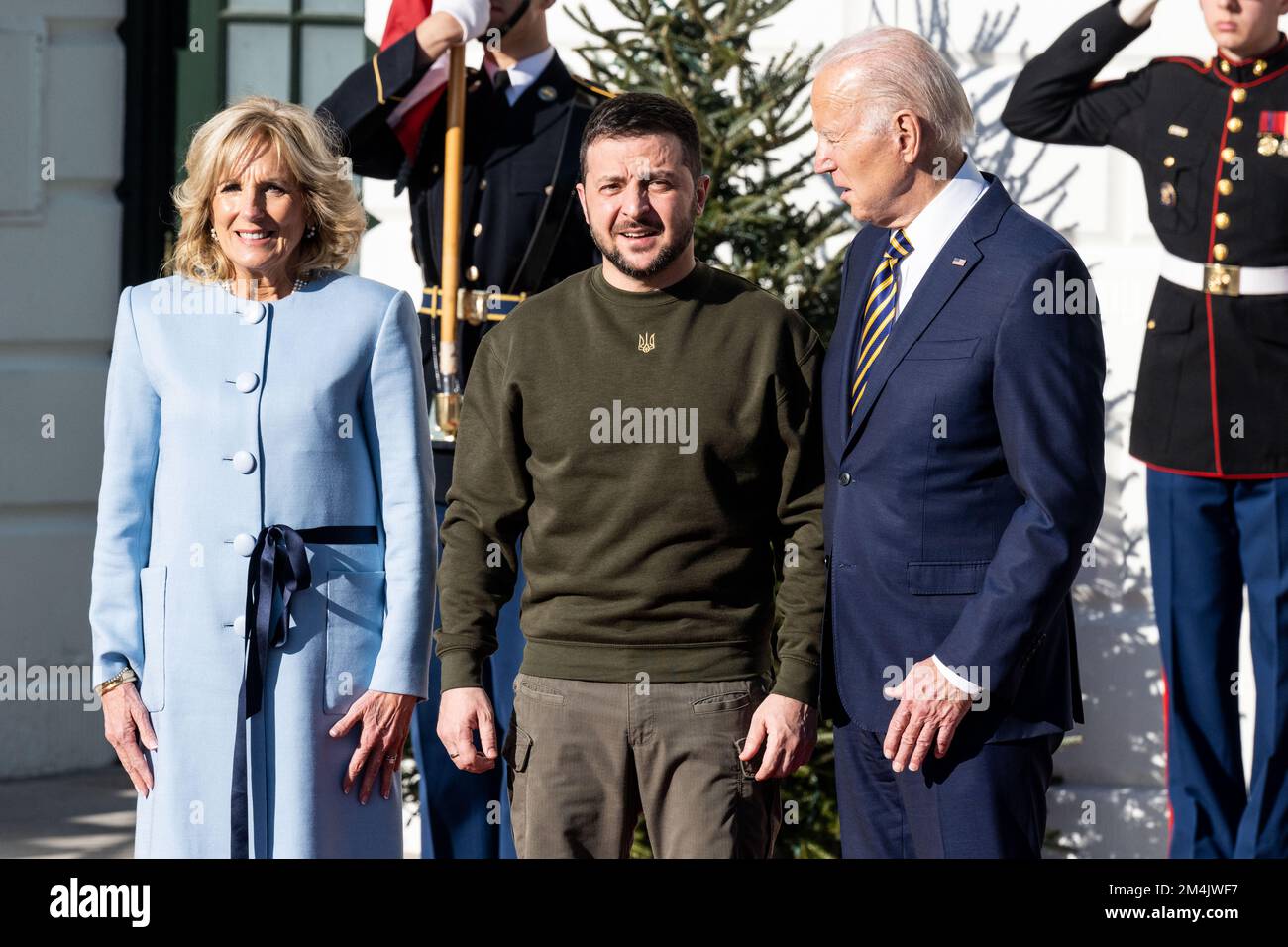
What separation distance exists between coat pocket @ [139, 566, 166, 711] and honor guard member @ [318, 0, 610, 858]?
3.76 feet

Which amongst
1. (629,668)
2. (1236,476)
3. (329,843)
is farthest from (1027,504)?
(1236,476)

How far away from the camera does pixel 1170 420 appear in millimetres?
4652

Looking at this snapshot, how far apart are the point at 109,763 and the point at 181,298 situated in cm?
364

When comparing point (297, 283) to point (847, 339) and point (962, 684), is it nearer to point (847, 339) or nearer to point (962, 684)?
point (847, 339)

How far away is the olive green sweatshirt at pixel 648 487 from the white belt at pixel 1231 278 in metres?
1.75

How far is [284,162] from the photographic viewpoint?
10.6 feet

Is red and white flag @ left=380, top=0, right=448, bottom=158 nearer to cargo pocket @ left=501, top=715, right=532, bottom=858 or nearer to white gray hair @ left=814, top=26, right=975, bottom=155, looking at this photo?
white gray hair @ left=814, top=26, right=975, bottom=155

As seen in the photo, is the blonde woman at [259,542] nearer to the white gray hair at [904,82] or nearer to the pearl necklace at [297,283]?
A: the pearl necklace at [297,283]

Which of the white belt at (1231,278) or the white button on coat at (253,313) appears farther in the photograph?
the white belt at (1231,278)

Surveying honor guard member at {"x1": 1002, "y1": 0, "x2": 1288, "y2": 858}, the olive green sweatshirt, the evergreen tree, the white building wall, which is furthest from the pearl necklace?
the white building wall

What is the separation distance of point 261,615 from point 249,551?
0.38 ft

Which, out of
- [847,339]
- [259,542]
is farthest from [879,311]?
[259,542]

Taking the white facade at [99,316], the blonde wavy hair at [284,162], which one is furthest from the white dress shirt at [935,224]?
A: the white facade at [99,316]

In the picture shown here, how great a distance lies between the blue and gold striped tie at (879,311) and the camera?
3.15 meters
